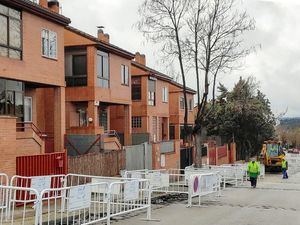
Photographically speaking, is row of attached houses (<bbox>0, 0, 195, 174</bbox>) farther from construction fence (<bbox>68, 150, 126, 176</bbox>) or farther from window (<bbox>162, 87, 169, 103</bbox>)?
construction fence (<bbox>68, 150, 126, 176</bbox>)

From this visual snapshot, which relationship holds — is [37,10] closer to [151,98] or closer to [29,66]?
[29,66]

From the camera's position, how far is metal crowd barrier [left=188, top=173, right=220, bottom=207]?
680 inches

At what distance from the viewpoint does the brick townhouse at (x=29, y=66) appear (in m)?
20.4

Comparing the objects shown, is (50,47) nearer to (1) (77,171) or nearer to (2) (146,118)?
(1) (77,171)

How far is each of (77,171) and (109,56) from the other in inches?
532

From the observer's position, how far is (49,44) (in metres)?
24.1

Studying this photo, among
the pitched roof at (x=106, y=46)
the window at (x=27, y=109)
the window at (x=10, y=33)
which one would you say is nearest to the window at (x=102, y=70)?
the pitched roof at (x=106, y=46)

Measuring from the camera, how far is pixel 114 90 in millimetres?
32719

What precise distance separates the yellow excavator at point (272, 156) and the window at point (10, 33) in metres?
30.4

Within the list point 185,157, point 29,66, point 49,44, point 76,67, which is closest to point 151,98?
point 185,157

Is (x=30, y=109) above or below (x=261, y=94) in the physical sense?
below

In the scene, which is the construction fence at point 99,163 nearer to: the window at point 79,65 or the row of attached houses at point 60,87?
the row of attached houses at point 60,87

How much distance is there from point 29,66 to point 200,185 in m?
9.71

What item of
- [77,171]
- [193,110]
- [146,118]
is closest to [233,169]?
[77,171]
